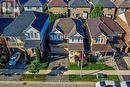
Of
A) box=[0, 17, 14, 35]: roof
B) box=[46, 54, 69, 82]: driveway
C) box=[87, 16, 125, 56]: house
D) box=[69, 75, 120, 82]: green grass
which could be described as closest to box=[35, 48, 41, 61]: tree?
box=[46, 54, 69, 82]: driveway

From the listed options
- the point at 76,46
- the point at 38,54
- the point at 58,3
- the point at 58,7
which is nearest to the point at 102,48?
the point at 76,46

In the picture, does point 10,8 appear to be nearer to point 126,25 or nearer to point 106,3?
point 106,3

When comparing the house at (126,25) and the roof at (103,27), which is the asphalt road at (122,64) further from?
the roof at (103,27)

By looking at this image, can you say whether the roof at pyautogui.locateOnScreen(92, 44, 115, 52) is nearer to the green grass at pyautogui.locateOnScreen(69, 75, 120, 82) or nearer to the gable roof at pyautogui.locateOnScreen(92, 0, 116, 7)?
the green grass at pyautogui.locateOnScreen(69, 75, 120, 82)

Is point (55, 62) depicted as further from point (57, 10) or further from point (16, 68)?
point (57, 10)

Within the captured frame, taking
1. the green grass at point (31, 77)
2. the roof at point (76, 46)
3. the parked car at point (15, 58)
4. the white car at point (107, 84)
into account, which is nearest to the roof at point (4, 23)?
the parked car at point (15, 58)
